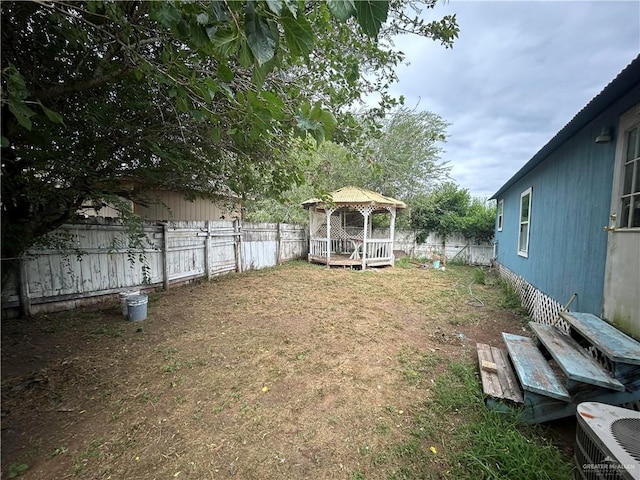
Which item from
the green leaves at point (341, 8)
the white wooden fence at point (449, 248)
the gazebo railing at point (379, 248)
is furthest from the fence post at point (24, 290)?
the white wooden fence at point (449, 248)

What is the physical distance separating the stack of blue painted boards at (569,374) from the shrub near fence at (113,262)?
179 inches

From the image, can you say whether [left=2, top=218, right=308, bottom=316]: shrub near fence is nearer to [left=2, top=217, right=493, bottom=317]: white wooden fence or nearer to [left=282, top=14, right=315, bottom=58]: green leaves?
[left=2, top=217, right=493, bottom=317]: white wooden fence

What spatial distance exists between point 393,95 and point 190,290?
5.72 metres

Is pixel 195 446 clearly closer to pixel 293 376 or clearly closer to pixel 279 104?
pixel 293 376

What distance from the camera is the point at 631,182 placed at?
2.42m

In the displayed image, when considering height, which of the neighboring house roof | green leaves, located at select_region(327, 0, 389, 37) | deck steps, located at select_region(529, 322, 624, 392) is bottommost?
deck steps, located at select_region(529, 322, 624, 392)

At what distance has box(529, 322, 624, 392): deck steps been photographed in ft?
5.95

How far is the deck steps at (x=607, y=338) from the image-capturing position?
1.78 m

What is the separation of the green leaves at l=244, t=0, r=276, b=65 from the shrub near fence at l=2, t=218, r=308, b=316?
3339mm

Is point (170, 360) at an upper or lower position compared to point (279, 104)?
lower

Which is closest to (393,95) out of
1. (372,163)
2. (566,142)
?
(372,163)

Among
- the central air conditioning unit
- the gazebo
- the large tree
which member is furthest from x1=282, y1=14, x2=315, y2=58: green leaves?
the gazebo

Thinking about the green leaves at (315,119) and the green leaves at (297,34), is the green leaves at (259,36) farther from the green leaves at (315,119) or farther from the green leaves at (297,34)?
the green leaves at (315,119)

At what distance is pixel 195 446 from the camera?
1.88m
